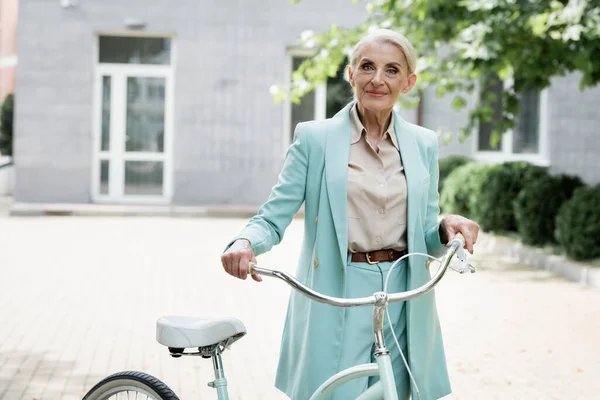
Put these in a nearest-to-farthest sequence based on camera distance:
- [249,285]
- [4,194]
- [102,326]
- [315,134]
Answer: [315,134]
[102,326]
[249,285]
[4,194]

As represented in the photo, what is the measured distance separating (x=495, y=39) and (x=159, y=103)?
12072mm

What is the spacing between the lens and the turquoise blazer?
11.4 ft

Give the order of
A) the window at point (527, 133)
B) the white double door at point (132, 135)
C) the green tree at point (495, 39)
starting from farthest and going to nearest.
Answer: the white double door at point (132, 135) → the window at point (527, 133) → the green tree at point (495, 39)

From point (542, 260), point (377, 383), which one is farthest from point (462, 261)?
point (542, 260)

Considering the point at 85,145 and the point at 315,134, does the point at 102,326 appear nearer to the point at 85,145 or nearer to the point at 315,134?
the point at 315,134

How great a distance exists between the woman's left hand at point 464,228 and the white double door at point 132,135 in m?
18.2

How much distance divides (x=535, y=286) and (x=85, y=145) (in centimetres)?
1209

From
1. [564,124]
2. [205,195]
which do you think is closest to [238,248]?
[564,124]

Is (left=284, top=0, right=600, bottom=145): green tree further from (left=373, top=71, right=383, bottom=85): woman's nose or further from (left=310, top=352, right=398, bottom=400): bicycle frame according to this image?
(left=310, top=352, right=398, bottom=400): bicycle frame

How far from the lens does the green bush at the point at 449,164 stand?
19750mm

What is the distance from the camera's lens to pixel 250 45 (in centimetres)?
2145

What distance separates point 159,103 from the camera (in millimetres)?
21625

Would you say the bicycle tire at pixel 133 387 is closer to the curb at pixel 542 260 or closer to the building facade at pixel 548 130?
the curb at pixel 542 260

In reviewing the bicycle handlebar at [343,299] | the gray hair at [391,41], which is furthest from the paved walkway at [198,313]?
the bicycle handlebar at [343,299]
